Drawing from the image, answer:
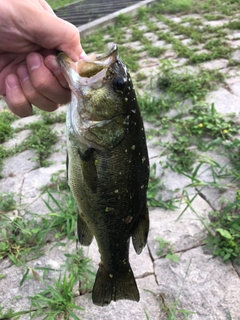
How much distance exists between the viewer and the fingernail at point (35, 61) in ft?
6.82

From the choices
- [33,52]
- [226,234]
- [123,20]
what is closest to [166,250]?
[226,234]

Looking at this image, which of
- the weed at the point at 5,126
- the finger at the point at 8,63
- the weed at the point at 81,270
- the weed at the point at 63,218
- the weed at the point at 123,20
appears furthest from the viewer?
the weed at the point at 123,20

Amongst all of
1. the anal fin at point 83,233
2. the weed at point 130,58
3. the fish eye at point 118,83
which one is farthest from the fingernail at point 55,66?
the weed at point 130,58

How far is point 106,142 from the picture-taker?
1.73 m

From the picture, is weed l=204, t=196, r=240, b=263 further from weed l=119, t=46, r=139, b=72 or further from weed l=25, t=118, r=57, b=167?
weed l=119, t=46, r=139, b=72

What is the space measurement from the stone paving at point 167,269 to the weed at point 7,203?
83mm

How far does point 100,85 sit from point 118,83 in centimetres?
10

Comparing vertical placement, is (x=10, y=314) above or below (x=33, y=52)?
below

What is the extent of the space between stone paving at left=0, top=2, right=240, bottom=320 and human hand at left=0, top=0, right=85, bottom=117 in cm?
144

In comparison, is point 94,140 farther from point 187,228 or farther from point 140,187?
point 187,228

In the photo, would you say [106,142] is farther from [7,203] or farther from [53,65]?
[7,203]

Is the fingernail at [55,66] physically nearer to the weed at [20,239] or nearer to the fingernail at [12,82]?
the fingernail at [12,82]

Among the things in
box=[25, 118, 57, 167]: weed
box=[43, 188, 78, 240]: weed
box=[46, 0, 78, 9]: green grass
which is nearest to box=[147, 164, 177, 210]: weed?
box=[43, 188, 78, 240]: weed

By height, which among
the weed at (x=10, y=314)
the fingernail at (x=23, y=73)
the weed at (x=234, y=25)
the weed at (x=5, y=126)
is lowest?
the weed at (x=234, y=25)
